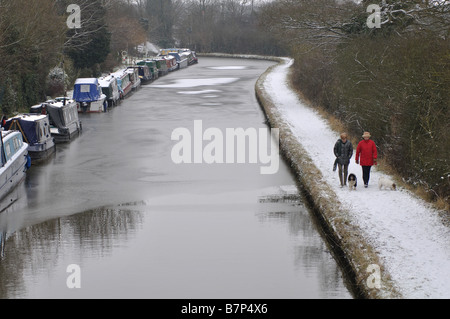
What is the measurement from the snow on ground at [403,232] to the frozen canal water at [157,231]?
910mm

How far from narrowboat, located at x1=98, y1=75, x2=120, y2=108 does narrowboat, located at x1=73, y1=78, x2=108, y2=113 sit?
5.82 ft

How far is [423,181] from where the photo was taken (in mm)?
15438

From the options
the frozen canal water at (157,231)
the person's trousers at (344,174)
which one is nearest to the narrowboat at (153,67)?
the frozen canal water at (157,231)

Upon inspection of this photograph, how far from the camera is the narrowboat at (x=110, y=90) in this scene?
36938mm

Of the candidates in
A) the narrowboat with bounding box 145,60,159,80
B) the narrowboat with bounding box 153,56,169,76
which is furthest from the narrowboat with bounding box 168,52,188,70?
the narrowboat with bounding box 145,60,159,80

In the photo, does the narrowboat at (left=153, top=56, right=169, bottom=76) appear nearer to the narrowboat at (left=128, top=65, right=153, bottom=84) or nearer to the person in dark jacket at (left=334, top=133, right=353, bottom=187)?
the narrowboat at (left=128, top=65, right=153, bottom=84)

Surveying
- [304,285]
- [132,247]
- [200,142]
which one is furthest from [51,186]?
[304,285]

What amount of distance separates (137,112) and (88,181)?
1636cm

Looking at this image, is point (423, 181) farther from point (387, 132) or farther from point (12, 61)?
point (12, 61)

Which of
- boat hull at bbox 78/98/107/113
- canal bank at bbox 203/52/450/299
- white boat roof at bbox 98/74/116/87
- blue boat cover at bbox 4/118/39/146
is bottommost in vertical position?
boat hull at bbox 78/98/107/113

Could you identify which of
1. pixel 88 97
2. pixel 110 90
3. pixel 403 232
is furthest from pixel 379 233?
pixel 110 90

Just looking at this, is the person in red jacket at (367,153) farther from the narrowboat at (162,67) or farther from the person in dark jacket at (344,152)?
the narrowboat at (162,67)

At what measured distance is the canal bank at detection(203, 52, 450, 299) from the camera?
33.6 ft

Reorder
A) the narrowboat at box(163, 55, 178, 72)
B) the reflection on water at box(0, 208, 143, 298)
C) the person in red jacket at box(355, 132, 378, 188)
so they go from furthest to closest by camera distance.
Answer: the narrowboat at box(163, 55, 178, 72) → the person in red jacket at box(355, 132, 378, 188) → the reflection on water at box(0, 208, 143, 298)
